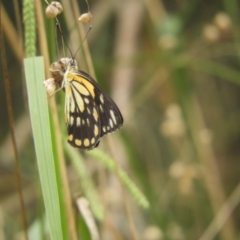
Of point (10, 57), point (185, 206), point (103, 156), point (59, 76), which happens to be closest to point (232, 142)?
point (185, 206)

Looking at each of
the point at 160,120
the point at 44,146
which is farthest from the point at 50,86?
the point at 160,120

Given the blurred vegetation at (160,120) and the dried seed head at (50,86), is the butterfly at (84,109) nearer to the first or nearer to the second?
the dried seed head at (50,86)

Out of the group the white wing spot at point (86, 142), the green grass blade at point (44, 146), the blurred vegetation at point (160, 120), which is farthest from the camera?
the blurred vegetation at point (160, 120)

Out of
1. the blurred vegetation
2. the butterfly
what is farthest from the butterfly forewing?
the blurred vegetation

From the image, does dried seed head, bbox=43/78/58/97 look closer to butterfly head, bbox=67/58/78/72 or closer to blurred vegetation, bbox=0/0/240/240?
butterfly head, bbox=67/58/78/72

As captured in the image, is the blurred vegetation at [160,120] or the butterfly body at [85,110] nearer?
the butterfly body at [85,110]

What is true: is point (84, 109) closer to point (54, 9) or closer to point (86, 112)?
point (86, 112)

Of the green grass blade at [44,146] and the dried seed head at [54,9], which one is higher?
the dried seed head at [54,9]

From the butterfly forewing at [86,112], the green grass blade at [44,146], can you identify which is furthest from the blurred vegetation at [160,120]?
the green grass blade at [44,146]
